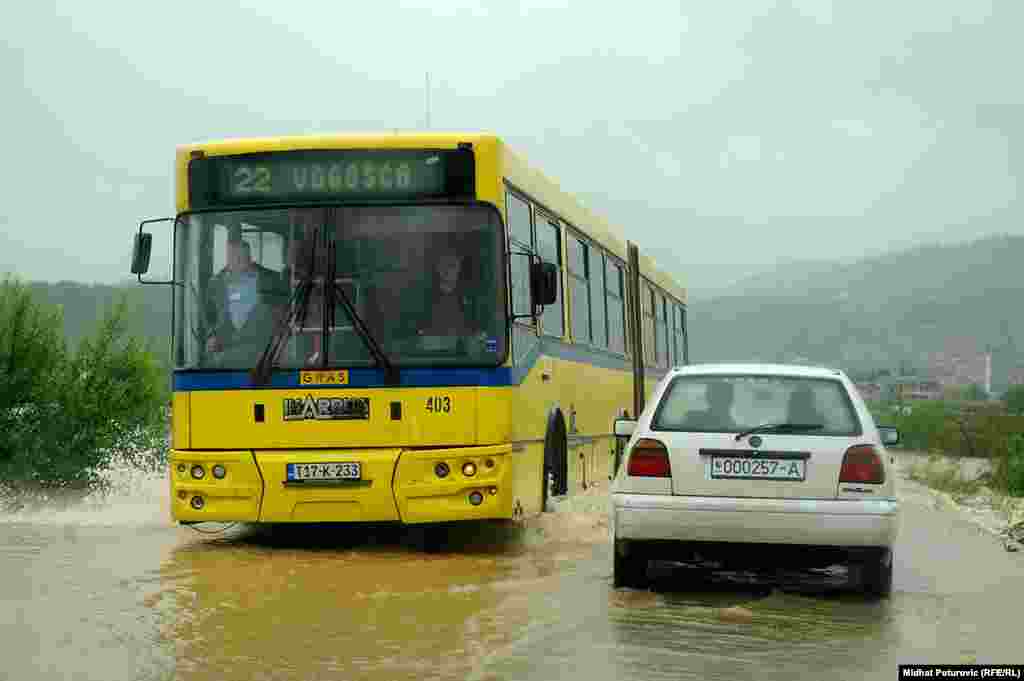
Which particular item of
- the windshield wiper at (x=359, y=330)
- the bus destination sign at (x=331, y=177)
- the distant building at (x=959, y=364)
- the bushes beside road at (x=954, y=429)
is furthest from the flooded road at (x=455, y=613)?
the distant building at (x=959, y=364)

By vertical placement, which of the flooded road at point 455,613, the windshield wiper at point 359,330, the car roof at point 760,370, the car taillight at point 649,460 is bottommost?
the flooded road at point 455,613

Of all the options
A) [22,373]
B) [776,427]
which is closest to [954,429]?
[22,373]

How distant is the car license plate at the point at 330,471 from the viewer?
13.1m

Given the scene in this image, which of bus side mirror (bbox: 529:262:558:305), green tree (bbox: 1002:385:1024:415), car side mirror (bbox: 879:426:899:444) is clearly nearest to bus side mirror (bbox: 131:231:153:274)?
bus side mirror (bbox: 529:262:558:305)

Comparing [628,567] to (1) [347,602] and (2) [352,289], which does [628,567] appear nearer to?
(1) [347,602]

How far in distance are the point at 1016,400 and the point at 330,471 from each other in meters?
45.8

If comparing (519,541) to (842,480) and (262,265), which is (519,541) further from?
(842,480)

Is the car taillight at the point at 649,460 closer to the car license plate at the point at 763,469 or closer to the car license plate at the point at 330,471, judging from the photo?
the car license plate at the point at 763,469

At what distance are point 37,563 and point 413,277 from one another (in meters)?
3.89

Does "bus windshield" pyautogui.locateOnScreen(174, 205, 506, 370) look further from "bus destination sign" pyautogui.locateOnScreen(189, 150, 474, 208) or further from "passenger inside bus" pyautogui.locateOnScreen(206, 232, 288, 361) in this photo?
"bus destination sign" pyautogui.locateOnScreen(189, 150, 474, 208)

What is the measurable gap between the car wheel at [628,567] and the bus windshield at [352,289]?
2599 millimetres

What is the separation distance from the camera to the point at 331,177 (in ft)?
44.2

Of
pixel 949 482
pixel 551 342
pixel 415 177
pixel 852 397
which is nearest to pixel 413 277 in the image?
pixel 415 177

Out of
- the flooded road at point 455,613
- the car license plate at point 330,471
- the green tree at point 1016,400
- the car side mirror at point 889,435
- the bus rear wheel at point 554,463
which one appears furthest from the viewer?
the green tree at point 1016,400
